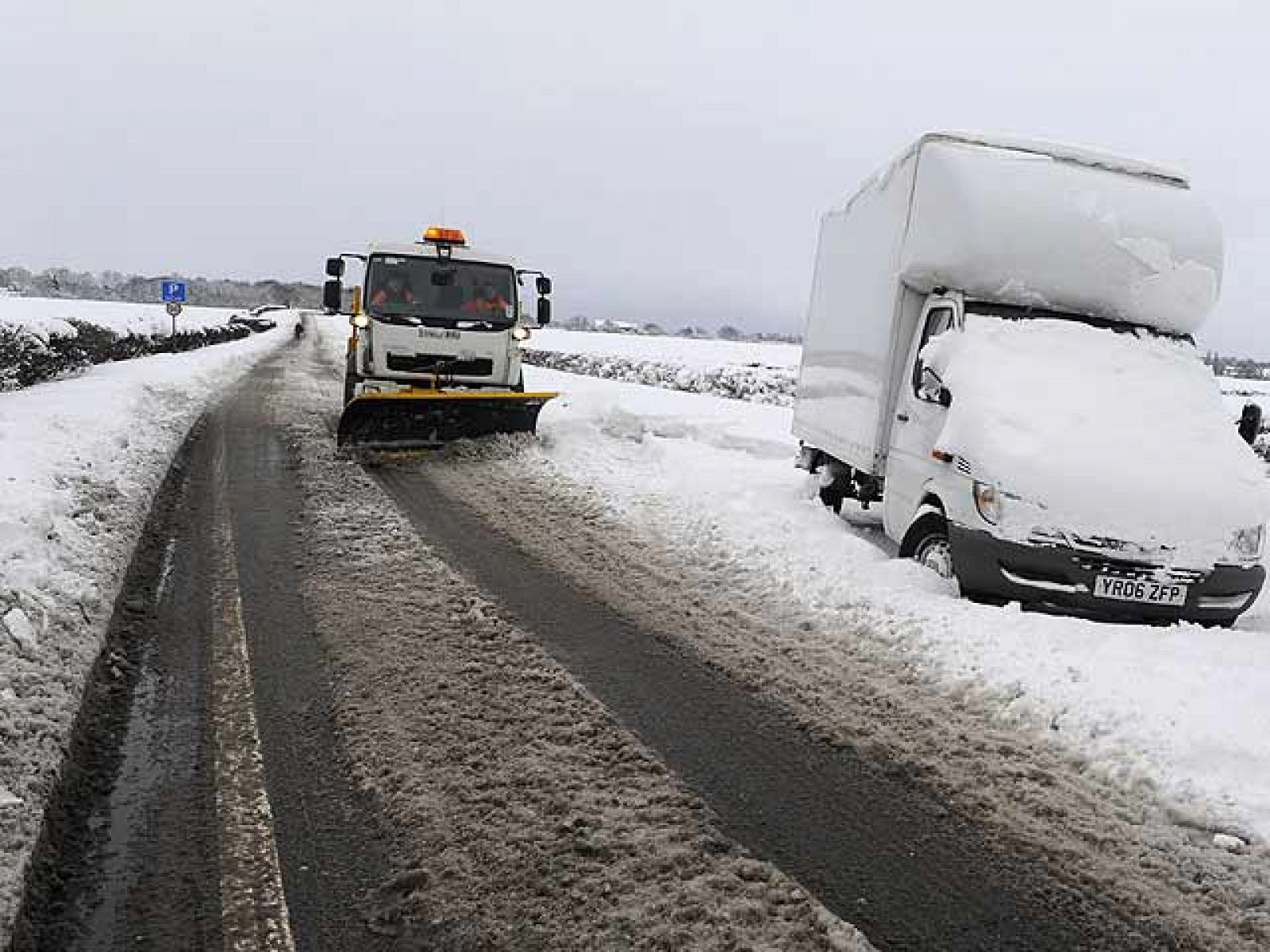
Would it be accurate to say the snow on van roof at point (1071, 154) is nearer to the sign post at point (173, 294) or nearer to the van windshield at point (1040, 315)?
the van windshield at point (1040, 315)

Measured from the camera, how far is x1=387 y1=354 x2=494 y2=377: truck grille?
11.8 meters

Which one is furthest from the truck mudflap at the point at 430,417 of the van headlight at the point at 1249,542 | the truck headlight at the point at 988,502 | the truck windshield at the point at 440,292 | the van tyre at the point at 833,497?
the van headlight at the point at 1249,542

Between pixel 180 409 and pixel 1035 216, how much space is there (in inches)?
524

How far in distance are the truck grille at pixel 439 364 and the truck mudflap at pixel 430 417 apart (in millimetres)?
338

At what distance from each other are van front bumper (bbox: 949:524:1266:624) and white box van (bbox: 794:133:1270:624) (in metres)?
0.01

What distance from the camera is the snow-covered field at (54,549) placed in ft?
10.9

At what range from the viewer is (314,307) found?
15875 centimetres

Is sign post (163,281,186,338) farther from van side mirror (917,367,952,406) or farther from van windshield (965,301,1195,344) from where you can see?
van windshield (965,301,1195,344)

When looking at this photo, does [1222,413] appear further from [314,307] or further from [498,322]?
[314,307]

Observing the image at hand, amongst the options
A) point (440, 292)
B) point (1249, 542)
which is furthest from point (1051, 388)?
point (440, 292)

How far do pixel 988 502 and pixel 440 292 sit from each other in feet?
27.9

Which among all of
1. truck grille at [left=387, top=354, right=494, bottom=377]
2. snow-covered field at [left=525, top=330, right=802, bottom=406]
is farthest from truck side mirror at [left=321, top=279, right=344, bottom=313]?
snow-covered field at [left=525, top=330, right=802, bottom=406]

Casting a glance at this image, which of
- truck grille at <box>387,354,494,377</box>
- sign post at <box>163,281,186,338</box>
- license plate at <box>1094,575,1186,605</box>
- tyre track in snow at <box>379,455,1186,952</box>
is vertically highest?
sign post at <box>163,281,186,338</box>

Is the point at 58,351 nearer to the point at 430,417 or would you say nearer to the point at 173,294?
the point at 430,417
